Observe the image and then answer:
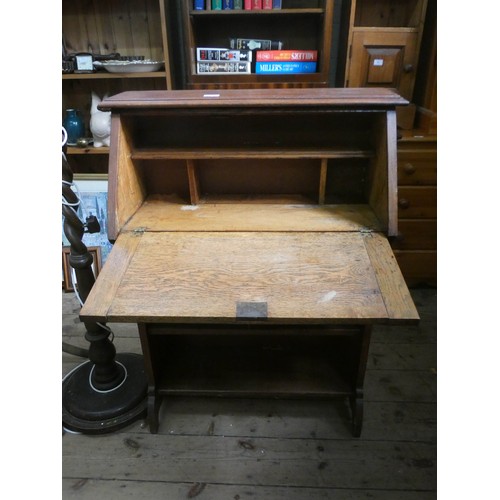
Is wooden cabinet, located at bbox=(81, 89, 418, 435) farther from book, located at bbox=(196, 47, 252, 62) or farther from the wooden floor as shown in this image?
book, located at bbox=(196, 47, 252, 62)

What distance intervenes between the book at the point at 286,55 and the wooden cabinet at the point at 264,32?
0.06 m

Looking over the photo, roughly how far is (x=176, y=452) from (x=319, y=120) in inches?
54.3

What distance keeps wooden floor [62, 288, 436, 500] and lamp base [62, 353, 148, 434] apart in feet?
0.15

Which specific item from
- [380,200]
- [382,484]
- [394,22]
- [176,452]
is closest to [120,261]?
[176,452]

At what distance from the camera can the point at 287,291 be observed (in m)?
1.13

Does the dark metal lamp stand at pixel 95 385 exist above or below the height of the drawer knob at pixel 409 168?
below

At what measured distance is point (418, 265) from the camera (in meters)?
2.34

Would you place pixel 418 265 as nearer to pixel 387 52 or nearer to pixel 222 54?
pixel 387 52

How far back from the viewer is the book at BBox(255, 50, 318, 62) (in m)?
2.20

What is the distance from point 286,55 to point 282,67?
65 mm

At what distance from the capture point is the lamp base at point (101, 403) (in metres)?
1.56

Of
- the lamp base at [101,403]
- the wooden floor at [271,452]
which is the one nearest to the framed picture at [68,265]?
the lamp base at [101,403]

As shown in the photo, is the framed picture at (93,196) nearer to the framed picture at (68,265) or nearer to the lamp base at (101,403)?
the framed picture at (68,265)

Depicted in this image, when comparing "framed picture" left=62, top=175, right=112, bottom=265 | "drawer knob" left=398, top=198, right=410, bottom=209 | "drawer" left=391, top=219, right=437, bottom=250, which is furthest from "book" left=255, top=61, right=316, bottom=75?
"framed picture" left=62, top=175, right=112, bottom=265
